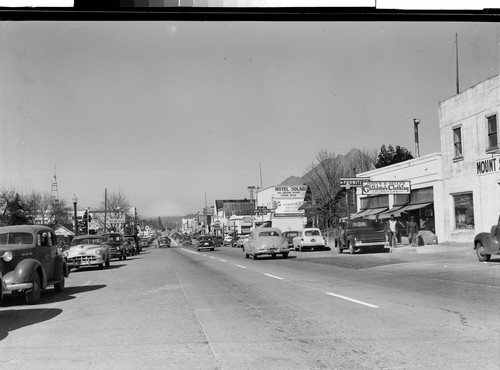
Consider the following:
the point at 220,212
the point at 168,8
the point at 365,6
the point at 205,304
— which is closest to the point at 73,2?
the point at 168,8

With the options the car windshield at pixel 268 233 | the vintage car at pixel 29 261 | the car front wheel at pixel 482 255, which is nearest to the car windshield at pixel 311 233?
the car windshield at pixel 268 233

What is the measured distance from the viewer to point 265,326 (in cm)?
796

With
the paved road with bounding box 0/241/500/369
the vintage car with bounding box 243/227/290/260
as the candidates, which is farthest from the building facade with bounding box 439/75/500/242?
the paved road with bounding box 0/241/500/369

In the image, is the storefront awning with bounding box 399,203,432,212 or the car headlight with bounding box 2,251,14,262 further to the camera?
the storefront awning with bounding box 399,203,432,212

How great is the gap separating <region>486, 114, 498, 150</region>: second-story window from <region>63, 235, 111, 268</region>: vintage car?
19.0 m

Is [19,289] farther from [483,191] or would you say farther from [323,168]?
[323,168]

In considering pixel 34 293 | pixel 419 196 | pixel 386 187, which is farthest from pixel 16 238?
pixel 419 196

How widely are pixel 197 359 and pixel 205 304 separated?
4546 millimetres

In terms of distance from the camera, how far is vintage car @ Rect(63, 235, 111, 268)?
72.4 feet

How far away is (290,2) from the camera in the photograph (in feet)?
14.3

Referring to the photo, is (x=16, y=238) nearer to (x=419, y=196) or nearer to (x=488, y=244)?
(x=488, y=244)

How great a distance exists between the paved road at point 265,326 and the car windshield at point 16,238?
54.5 inches

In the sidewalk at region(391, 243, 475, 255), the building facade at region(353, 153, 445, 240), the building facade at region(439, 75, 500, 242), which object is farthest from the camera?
the building facade at region(353, 153, 445, 240)

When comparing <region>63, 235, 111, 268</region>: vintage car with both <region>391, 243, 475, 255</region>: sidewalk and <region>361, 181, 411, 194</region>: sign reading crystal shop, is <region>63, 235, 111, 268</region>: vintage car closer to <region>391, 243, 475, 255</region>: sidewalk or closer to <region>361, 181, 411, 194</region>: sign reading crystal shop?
<region>391, 243, 475, 255</region>: sidewalk
